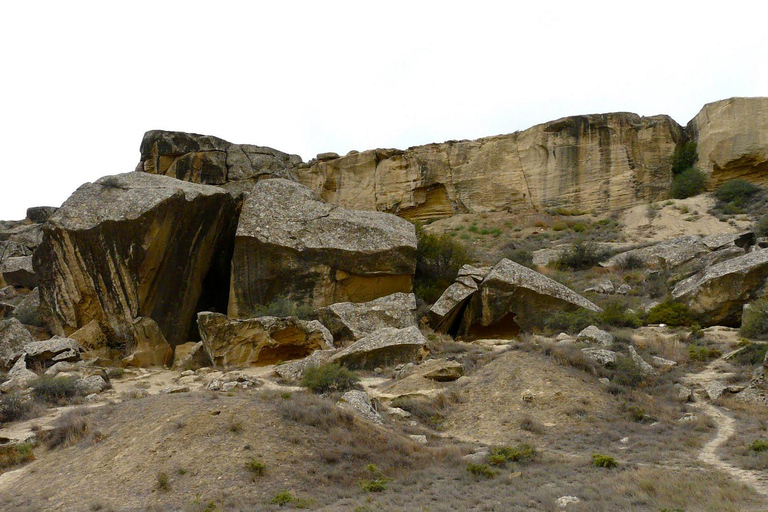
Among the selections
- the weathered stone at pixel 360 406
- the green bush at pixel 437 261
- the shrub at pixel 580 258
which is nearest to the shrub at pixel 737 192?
the shrub at pixel 580 258

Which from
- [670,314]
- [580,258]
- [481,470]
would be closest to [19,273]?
[580,258]

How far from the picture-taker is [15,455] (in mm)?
8930

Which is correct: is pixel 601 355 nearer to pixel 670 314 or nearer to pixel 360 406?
pixel 670 314

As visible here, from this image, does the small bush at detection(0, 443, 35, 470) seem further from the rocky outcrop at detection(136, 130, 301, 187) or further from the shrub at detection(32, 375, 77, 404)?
the rocky outcrop at detection(136, 130, 301, 187)

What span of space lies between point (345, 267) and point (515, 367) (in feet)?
24.0

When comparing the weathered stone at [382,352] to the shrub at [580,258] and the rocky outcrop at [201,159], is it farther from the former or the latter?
the rocky outcrop at [201,159]

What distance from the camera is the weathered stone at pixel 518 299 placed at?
16.2 m

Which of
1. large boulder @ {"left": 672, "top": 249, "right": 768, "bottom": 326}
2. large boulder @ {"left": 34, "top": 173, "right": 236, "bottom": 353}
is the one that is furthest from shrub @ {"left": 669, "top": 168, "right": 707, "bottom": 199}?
large boulder @ {"left": 34, "top": 173, "right": 236, "bottom": 353}

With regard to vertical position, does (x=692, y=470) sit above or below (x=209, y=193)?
below

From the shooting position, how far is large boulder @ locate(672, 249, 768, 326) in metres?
14.7

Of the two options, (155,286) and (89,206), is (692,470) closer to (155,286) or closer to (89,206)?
(155,286)

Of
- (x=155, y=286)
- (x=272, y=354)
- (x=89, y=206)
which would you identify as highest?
(x=89, y=206)

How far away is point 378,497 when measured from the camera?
696cm

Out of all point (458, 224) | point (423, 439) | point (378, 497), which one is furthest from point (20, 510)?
point (458, 224)
